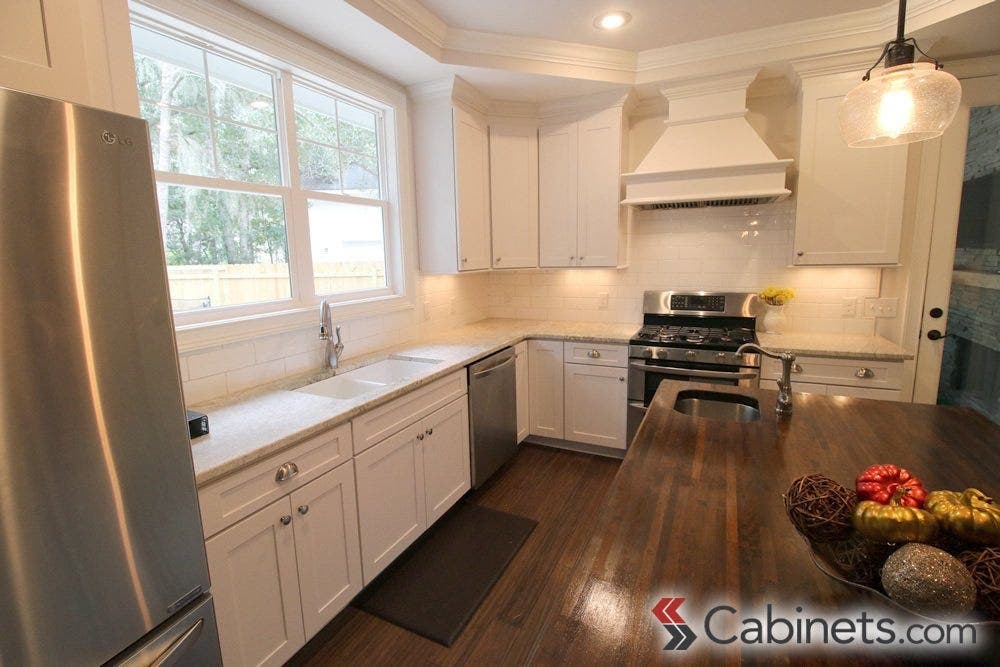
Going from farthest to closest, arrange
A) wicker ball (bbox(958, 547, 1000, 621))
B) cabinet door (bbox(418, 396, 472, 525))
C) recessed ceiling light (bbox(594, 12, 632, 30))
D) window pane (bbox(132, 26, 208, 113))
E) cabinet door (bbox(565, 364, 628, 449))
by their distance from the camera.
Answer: cabinet door (bbox(565, 364, 628, 449)) → recessed ceiling light (bbox(594, 12, 632, 30)) → cabinet door (bbox(418, 396, 472, 525)) → window pane (bbox(132, 26, 208, 113)) → wicker ball (bbox(958, 547, 1000, 621))

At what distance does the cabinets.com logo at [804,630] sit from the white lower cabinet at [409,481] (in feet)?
4.60

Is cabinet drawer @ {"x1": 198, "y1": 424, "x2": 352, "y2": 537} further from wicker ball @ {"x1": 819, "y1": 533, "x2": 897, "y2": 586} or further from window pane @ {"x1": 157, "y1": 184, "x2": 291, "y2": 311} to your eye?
wicker ball @ {"x1": 819, "y1": 533, "x2": 897, "y2": 586}

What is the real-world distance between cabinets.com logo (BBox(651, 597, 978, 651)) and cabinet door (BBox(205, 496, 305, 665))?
123 cm

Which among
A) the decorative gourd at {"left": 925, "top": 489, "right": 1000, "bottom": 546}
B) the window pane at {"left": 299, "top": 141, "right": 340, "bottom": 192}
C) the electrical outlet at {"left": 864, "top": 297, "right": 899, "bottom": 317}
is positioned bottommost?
the decorative gourd at {"left": 925, "top": 489, "right": 1000, "bottom": 546}

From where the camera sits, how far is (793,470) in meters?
1.26

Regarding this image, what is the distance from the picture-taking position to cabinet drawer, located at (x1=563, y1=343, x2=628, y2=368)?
3109 millimetres

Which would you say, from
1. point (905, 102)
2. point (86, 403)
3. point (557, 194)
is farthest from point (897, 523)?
point (557, 194)

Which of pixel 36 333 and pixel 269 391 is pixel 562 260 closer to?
pixel 269 391

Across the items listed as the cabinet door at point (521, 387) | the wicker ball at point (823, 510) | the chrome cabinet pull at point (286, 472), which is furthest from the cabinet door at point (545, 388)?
the wicker ball at point (823, 510)

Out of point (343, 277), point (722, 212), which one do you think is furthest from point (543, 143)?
point (343, 277)

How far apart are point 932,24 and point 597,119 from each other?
1.71 meters

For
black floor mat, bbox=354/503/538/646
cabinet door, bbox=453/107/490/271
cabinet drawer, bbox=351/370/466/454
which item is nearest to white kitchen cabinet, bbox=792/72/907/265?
cabinet door, bbox=453/107/490/271

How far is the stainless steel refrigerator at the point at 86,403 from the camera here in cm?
82

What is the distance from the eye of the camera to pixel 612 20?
2.47 metres
